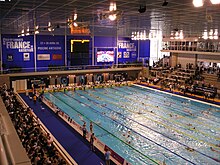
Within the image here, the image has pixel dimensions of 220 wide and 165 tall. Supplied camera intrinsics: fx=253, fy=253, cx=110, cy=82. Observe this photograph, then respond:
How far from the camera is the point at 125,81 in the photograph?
32.9 metres

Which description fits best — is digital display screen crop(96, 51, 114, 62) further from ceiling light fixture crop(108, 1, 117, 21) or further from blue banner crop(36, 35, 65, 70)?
ceiling light fixture crop(108, 1, 117, 21)

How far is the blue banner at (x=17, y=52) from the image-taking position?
29.3 meters

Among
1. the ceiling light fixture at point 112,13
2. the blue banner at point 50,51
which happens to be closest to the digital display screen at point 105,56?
the blue banner at point 50,51

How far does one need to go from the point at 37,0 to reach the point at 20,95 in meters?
17.1

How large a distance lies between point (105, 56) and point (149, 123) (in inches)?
795

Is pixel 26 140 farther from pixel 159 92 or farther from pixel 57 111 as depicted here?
pixel 159 92

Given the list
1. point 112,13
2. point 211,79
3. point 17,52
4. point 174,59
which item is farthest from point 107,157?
point 174,59

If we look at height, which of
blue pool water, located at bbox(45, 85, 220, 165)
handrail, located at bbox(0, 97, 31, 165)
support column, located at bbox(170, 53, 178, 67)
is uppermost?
support column, located at bbox(170, 53, 178, 67)

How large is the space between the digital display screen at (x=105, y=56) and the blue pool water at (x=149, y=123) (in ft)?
30.4

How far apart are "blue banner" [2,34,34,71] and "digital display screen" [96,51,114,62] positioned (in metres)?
9.23

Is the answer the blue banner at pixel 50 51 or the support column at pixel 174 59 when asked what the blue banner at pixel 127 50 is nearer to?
the support column at pixel 174 59

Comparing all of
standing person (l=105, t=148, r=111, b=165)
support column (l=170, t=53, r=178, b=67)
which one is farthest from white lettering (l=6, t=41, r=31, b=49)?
standing person (l=105, t=148, r=111, b=165)

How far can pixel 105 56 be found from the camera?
36.2 meters

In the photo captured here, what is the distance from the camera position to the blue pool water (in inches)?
504
